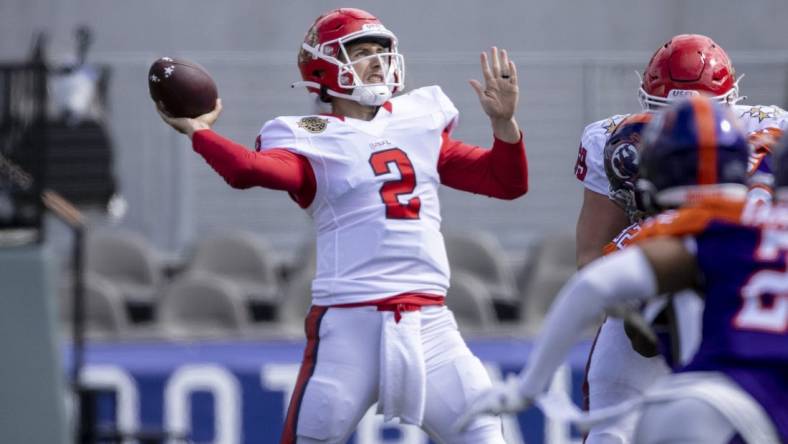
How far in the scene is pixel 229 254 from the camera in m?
7.79

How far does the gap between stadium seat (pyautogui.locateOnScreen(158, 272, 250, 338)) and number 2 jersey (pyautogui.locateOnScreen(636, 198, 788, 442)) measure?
14.4 ft

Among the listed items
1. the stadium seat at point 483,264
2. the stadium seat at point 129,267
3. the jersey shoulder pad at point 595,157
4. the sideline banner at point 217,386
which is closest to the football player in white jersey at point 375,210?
the jersey shoulder pad at point 595,157

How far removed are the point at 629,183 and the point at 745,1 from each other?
633cm

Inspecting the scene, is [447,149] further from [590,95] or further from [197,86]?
[590,95]

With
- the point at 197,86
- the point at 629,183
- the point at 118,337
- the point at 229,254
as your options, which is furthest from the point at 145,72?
the point at 629,183

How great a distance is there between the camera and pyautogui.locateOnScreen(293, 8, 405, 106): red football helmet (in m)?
4.58

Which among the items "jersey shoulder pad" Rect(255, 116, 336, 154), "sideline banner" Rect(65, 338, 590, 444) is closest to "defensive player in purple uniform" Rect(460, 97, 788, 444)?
"jersey shoulder pad" Rect(255, 116, 336, 154)

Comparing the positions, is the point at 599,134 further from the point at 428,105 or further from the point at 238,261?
the point at 238,261

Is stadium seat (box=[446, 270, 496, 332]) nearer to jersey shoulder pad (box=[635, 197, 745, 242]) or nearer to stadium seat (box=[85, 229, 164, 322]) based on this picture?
stadium seat (box=[85, 229, 164, 322])

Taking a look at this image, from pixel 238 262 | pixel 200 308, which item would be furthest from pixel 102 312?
pixel 238 262

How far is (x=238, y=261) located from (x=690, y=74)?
3931 millimetres

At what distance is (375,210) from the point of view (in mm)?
4438

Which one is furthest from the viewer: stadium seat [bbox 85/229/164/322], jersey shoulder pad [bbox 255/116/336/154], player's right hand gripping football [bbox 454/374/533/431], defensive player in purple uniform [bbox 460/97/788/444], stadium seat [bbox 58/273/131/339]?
stadium seat [bbox 85/229/164/322]

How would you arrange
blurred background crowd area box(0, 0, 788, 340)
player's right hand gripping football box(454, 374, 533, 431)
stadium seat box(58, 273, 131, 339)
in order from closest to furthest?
1. player's right hand gripping football box(454, 374, 533, 431)
2. stadium seat box(58, 273, 131, 339)
3. blurred background crowd area box(0, 0, 788, 340)
